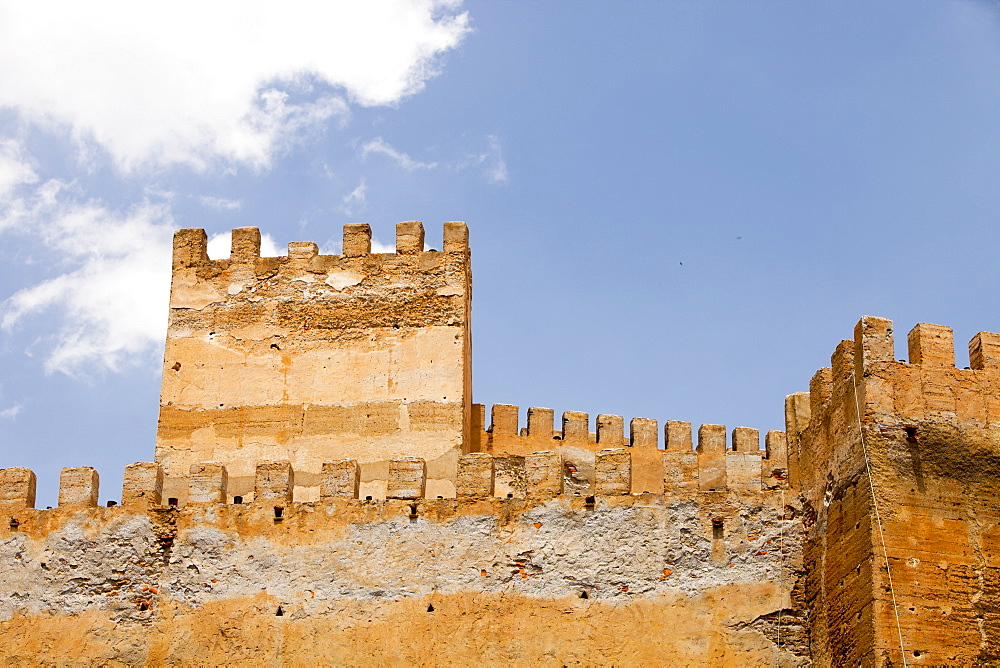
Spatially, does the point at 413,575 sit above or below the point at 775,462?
below

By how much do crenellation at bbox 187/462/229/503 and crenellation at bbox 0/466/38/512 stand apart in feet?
6.51

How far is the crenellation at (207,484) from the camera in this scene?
21266 mm

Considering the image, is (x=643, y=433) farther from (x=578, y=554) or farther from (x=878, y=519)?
(x=878, y=519)

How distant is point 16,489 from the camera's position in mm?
21812

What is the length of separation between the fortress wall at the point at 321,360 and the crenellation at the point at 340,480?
7.30 feet

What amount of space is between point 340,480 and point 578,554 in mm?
2961

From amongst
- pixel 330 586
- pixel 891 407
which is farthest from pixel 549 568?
pixel 891 407

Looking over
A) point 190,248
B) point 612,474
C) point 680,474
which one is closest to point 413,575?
point 612,474

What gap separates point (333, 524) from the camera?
2064cm

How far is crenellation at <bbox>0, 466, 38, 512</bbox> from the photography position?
21717 millimetres

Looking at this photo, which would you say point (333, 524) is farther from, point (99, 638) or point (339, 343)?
point (339, 343)

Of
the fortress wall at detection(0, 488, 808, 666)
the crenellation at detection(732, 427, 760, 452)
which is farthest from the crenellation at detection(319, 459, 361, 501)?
the crenellation at detection(732, 427, 760, 452)

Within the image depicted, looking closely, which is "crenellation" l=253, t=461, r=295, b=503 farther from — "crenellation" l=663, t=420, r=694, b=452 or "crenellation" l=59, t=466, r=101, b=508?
"crenellation" l=663, t=420, r=694, b=452

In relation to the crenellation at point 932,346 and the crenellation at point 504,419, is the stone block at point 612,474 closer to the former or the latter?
the crenellation at point 932,346
